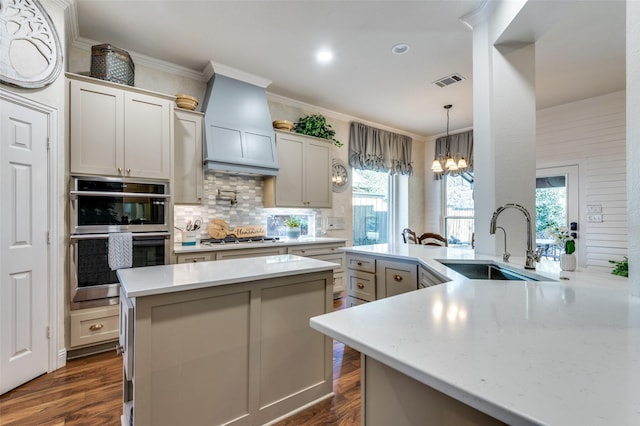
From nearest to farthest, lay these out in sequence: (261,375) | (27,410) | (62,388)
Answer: (261,375)
(27,410)
(62,388)

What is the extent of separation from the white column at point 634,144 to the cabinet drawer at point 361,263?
170 cm

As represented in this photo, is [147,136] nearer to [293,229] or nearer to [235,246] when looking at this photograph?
[235,246]

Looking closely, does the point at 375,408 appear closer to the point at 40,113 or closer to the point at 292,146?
the point at 40,113

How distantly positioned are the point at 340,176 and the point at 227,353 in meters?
3.72

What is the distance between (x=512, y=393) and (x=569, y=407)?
0.26 ft

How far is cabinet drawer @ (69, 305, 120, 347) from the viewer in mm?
2504

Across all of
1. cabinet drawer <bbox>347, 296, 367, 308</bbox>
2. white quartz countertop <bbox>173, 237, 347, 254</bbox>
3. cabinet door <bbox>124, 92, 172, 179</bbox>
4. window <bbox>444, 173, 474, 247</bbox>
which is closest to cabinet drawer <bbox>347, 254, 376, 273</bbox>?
cabinet drawer <bbox>347, 296, 367, 308</bbox>

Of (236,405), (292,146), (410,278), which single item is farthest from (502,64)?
(236,405)

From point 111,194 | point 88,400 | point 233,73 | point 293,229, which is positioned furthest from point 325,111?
point 88,400

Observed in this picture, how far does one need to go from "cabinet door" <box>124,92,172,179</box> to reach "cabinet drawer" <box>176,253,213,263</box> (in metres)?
0.80

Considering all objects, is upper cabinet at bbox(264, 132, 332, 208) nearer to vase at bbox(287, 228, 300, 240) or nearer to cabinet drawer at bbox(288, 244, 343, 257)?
vase at bbox(287, 228, 300, 240)

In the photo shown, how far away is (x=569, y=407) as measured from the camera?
0.49m

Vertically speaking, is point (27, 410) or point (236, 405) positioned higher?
point (236, 405)

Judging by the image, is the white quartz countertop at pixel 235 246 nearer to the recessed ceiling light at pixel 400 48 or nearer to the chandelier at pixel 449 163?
the chandelier at pixel 449 163
